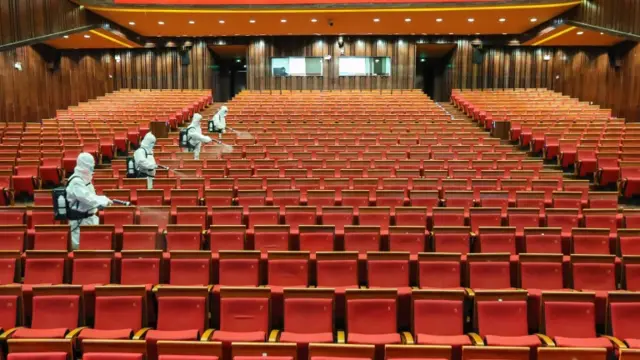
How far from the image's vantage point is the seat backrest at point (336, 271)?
9.93 ft

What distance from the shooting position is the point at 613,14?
798 centimetres

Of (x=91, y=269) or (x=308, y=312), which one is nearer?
(x=308, y=312)

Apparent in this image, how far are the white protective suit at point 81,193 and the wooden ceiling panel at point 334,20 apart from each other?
243 inches

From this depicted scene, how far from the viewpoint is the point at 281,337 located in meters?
2.48

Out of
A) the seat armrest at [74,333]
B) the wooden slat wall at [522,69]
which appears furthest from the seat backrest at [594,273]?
the wooden slat wall at [522,69]

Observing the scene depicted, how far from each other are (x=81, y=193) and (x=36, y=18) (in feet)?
18.5

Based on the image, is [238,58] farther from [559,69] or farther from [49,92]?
[559,69]

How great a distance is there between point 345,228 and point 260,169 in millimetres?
1893

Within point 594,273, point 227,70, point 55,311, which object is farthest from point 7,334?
point 227,70

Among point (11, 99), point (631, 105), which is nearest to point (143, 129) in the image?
point (11, 99)

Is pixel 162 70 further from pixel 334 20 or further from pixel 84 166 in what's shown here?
pixel 84 166

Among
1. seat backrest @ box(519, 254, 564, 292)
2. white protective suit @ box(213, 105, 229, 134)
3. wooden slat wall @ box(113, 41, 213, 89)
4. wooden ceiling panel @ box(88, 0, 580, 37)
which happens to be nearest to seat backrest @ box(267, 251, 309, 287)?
seat backrest @ box(519, 254, 564, 292)

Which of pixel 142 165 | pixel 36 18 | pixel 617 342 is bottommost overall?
pixel 617 342

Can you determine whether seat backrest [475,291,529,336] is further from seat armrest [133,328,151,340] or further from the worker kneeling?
the worker kneeling
